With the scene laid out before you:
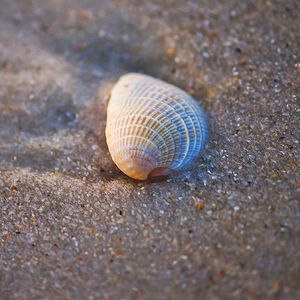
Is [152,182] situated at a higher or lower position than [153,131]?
lower

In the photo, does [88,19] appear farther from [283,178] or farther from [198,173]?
[283,178]

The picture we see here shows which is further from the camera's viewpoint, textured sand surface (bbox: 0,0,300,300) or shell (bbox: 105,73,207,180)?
shell (bbox: 105,73,207,180)

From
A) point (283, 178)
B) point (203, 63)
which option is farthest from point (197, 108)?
point (283, 178)

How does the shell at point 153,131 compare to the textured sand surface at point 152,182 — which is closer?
the textured sand surface at point 152,182
